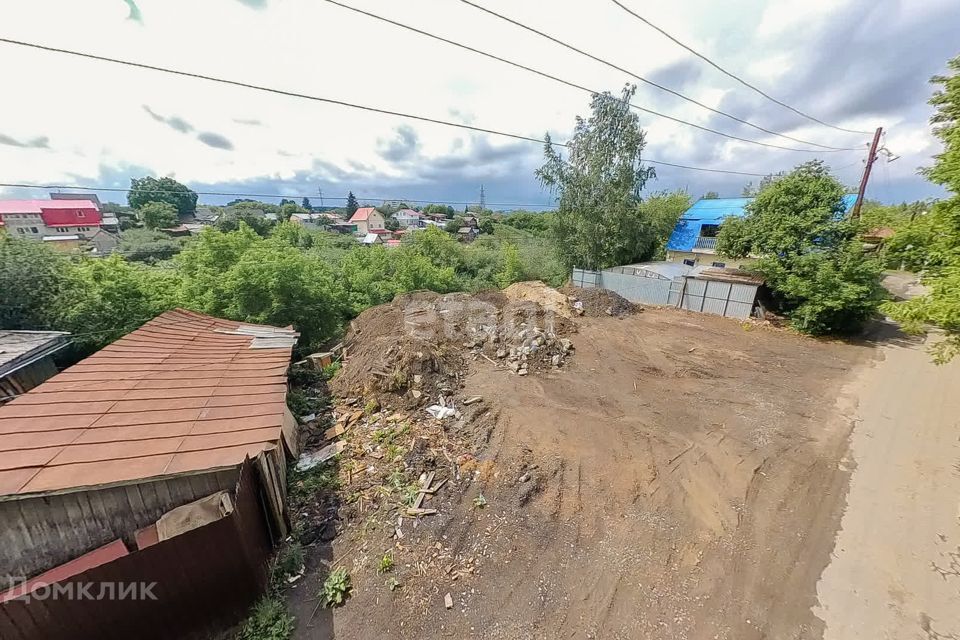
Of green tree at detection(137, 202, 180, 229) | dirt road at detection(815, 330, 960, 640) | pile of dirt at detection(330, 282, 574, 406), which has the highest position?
green tree at detection(137, 202, 180, 229)

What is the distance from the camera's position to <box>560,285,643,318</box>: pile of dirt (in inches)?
551

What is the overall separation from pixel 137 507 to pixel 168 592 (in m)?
1.13

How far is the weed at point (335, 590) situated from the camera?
13.4 feet

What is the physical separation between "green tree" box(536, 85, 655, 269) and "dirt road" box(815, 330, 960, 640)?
12.1 m

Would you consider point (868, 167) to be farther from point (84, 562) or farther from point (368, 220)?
point (368, 220)

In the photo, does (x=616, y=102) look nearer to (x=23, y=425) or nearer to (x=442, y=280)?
(x=442, y=280)

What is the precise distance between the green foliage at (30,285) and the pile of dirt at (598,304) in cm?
1671

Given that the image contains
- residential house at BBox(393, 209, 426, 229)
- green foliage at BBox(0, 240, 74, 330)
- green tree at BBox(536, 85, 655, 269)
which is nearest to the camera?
green foliage at BBox(0, 240, 74, 330)

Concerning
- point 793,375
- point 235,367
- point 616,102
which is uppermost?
point 616,102

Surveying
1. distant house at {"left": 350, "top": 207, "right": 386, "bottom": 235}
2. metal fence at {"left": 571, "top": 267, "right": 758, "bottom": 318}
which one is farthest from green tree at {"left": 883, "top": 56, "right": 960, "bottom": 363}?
distant house at {"left": 350, "top": 207, "right": 386, "bottom": 235}

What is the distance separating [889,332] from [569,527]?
15.8 metres

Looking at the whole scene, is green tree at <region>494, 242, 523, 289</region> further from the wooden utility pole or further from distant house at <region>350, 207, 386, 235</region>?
distant house at <region>350, 207, 386, 235</region>

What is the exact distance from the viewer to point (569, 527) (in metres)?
4.89

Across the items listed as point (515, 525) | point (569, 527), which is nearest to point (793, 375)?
point (569, 527)
